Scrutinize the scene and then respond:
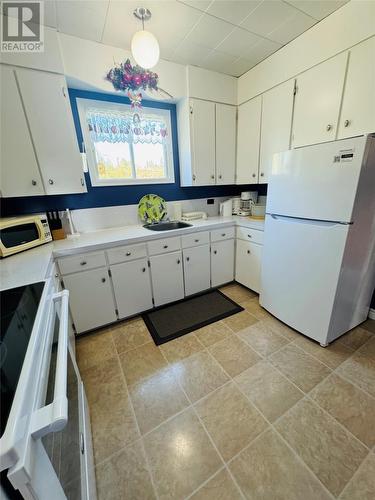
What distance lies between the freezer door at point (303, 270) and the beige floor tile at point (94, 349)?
1.67 m

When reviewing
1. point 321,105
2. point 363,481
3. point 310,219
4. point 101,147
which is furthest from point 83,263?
point 321,105

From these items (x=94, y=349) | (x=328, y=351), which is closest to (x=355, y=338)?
(x=328, y=351)

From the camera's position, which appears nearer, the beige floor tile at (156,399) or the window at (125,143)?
the beige floor tile at (156,399)

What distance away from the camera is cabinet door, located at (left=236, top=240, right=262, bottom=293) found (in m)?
2.42

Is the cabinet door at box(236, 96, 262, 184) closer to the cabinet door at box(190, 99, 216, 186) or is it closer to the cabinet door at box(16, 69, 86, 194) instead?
the cabinet door at box(190, 99, 216, 186)

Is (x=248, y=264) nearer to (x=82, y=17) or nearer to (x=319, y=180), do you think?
(x=319, y=180)

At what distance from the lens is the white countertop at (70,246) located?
3.98 ft

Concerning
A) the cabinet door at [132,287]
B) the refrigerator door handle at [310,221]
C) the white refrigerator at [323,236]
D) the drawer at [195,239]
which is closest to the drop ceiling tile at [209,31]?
the white refrigerator at [323,236]

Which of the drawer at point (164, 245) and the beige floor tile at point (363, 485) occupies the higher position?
the drawer at point (164, 245)

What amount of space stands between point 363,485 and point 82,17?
338 cm

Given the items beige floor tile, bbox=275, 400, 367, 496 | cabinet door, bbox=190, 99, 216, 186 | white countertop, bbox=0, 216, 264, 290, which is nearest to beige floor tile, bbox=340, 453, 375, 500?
beige floor tile, bbox=275, 400, 367, 496

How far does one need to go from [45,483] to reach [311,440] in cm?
135

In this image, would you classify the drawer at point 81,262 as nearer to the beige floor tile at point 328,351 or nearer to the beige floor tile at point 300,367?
the beige floor tile at point 300,367

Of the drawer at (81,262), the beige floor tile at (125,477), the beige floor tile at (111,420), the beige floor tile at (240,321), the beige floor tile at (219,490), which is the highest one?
the drawer at (81,262)
